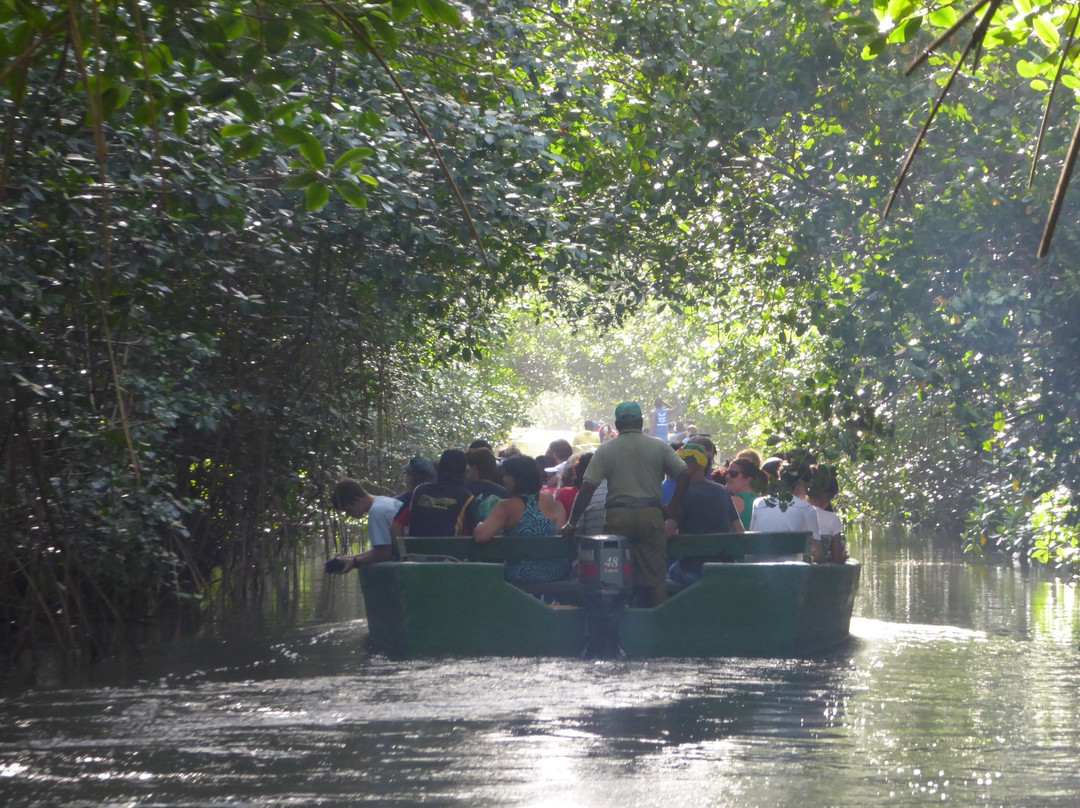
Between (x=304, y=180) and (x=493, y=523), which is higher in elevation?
(x=304, y=180)

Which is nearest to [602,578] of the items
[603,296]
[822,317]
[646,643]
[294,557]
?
[646,643]

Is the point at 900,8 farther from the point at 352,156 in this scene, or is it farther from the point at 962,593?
the point at 962,593

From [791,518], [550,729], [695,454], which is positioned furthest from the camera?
[791,518]

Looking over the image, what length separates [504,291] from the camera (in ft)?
42.6

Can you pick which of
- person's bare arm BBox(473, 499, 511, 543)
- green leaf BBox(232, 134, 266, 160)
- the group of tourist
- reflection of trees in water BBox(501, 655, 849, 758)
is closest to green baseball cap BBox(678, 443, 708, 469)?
the group of tourist

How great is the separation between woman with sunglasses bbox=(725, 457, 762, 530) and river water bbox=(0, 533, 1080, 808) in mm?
1510

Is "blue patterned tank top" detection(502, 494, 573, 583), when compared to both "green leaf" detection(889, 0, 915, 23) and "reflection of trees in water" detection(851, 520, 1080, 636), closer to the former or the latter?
"reflection of trees in water" detection(851, 520, 1080, 636)

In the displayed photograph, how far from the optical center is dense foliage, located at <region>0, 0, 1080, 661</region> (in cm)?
805

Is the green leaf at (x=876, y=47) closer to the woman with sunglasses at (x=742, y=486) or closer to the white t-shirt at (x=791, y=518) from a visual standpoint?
the white t-shirt at (x=791, y=518)

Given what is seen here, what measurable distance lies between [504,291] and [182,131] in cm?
792

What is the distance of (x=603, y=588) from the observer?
30.9 ft

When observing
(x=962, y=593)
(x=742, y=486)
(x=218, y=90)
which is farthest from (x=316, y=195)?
(x=962, y=593)

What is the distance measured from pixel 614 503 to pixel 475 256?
9.03 ft

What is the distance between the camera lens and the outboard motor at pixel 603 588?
30.8 feet
